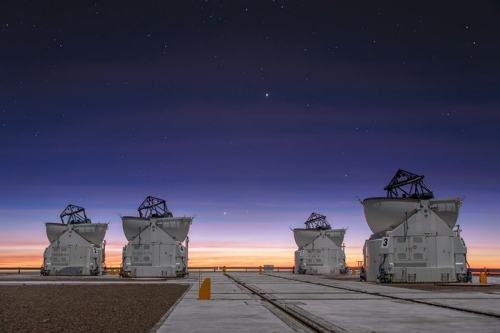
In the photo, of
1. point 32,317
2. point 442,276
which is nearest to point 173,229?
point 442,276

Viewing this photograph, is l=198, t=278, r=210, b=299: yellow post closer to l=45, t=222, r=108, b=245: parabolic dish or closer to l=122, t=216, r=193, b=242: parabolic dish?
l=122, t=216, r=193, b=242: parabolic dish

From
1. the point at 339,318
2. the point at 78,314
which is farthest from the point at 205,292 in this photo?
the point at 339,318

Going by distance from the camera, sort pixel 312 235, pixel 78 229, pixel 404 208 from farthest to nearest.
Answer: pixel 312 235
pixel 78 229
pixel 404 208

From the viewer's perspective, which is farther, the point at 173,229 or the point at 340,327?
the point at 173,229

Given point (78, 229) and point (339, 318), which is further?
point (78, 229)

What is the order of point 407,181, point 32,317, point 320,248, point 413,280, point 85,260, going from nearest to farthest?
point 32,317 < point 413,280 < point 407,181 < point 85,260 < point 320,248

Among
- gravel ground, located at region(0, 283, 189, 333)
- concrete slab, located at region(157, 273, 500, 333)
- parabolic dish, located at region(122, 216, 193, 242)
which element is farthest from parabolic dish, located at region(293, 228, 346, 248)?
concrete slab, located at region(157, 273, 500, 333)

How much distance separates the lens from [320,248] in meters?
82.8

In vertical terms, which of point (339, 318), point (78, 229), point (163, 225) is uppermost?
point (163, 225)

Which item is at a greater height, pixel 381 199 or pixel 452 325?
pixel 381 199

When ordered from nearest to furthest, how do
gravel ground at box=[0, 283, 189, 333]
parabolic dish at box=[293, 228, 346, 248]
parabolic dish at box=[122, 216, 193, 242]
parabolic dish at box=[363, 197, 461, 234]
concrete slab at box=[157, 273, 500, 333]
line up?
concrete slab at box=[157, 273, 500, 333]
gravel ground at box=[0, 283, 189, 333]
parabolic dish at box=[363, 197, 461, 234]
parabolic dish at box=[122, 216, 193, 242]
parabolic dish at box=[293, 228, 346, 248]

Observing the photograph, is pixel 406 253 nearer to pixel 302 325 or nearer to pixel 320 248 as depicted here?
pixel 302 325

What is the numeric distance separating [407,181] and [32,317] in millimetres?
38353

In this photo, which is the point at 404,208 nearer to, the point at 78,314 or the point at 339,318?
the point at 339,318
